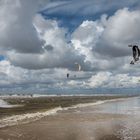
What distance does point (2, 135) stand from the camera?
35125 mm

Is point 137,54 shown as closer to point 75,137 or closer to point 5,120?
point 75,137

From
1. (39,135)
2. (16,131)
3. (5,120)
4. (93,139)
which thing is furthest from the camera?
(5,120)

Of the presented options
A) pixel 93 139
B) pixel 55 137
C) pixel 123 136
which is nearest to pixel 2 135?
pixel 55 137

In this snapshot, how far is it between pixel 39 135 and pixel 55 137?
2.05 meters

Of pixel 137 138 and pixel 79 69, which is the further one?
pixel 79 69

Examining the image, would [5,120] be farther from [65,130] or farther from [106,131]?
[106,131]

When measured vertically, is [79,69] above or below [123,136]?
above

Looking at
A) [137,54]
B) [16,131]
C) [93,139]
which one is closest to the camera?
[137,54]

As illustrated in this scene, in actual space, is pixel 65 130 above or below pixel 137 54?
below

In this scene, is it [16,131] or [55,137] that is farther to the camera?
[16,131]

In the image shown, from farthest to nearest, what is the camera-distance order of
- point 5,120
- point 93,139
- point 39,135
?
1. point 5,120
2. point 39,135
3. point 93,139

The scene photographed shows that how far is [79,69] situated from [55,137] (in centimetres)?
876

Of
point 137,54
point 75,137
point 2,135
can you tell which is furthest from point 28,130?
point 137,54

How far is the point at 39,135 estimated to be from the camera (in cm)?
3456
